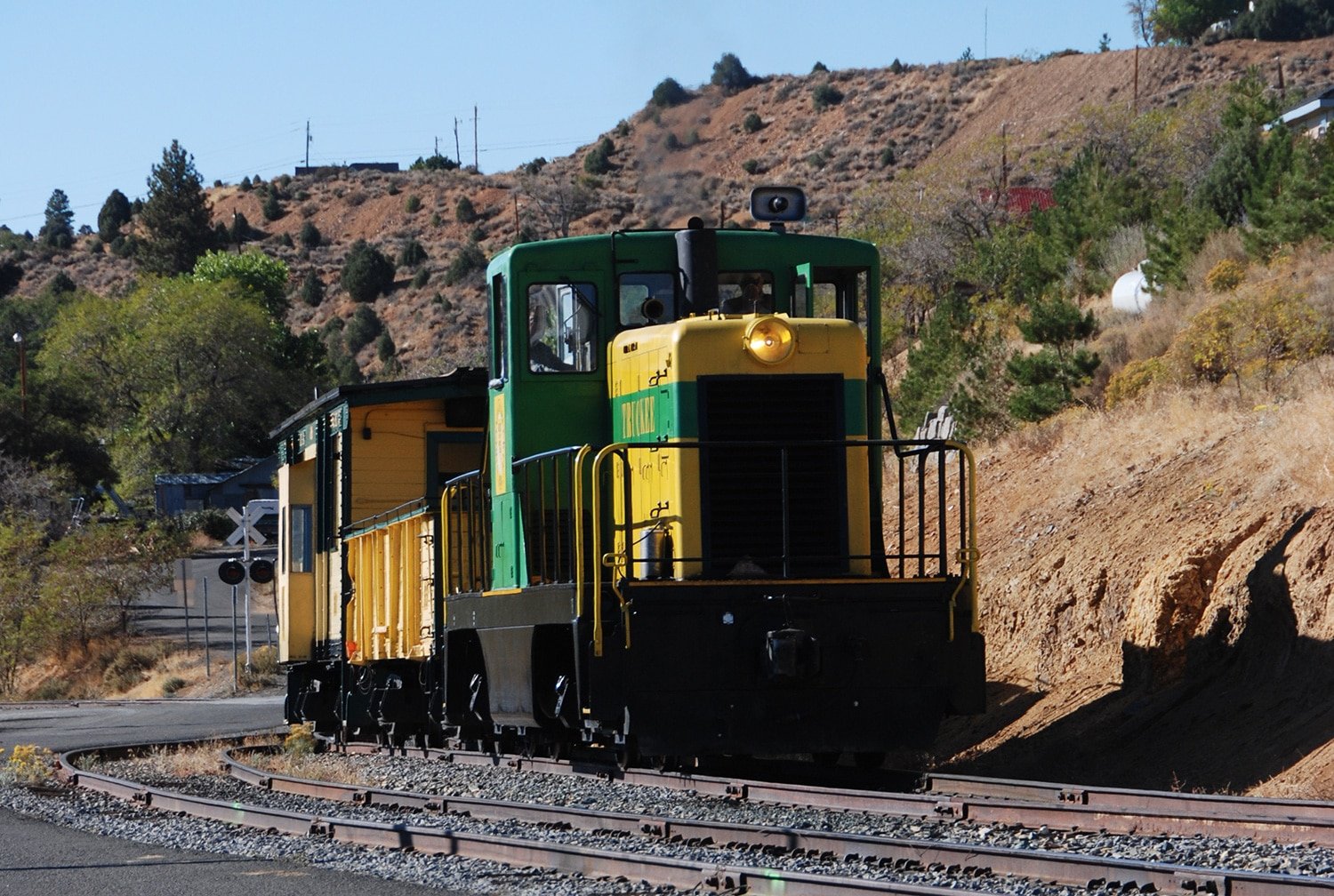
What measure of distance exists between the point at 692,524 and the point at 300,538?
9.79m

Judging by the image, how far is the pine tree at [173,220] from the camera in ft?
375

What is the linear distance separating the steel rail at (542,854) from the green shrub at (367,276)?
98.1 m

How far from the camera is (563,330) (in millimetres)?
11898

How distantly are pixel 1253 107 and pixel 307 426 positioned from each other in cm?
2980

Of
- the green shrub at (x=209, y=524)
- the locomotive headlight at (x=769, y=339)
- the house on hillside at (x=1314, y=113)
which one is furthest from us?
the house on hillside at (x=1314, y=113)

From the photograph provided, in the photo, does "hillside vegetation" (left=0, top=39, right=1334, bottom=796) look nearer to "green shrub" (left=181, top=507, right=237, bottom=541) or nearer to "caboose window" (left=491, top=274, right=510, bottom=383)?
"caboose window" (left=491, top=274, right=510, bottom=383)

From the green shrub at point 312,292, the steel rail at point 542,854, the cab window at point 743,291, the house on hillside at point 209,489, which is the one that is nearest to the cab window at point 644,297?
the cab window at point 743,291

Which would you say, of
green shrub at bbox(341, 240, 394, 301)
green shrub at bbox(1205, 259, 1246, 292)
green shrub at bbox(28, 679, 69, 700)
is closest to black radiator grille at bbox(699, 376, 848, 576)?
green shrub at bbox(1205, 259, 1246, 292)

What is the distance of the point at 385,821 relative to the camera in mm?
10367

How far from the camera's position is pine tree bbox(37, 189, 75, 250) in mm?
136125

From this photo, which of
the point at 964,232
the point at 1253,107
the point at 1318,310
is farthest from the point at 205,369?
the point at 1318,310

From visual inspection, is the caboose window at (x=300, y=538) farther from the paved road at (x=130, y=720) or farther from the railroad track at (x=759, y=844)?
the railroad track at (x=759, y=844)

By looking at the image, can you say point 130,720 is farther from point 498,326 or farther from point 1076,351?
point 1076,351

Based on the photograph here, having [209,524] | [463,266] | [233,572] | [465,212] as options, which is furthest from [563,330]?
[465,212]
